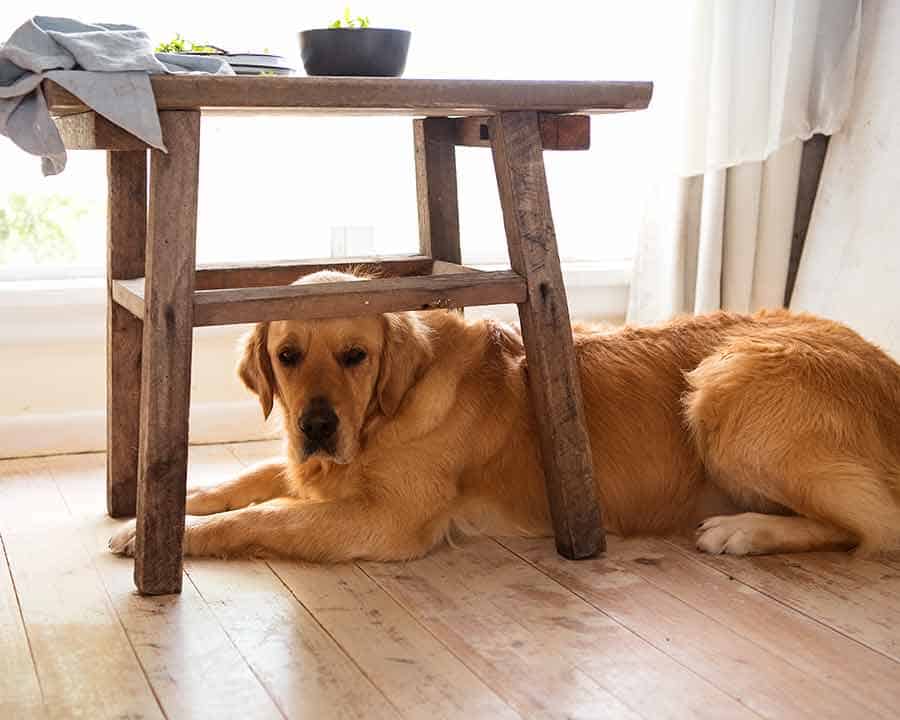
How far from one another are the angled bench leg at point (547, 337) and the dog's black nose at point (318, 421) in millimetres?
387

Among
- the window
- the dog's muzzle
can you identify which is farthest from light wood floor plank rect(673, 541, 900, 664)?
the window

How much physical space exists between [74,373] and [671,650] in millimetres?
1851

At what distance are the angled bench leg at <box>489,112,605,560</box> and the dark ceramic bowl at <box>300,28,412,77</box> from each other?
223mm

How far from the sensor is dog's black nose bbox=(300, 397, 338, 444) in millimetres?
2250

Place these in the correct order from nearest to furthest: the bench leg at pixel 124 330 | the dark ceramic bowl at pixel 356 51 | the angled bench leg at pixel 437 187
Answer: the dark ceramic bowl at pixel 356 51 < the bench leg at pixel 124 330 < the angled bench leg at pixel 437 187

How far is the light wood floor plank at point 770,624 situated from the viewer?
1.83 m

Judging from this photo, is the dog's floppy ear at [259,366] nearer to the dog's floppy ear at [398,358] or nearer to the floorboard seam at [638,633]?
the dog's floppy ear at [398,358]

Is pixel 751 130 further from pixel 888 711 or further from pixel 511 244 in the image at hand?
pixel 888 711

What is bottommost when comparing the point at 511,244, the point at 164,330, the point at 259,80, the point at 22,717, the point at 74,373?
the point at 22,717


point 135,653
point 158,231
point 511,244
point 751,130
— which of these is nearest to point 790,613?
point 511,244

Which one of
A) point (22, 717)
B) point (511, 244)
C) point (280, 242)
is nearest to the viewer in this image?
point (22, 717)

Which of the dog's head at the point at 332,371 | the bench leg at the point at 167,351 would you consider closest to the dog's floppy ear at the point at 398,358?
the dog's head at the point at 332,371

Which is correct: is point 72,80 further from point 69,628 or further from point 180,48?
point 69,628

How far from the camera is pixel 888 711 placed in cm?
174
